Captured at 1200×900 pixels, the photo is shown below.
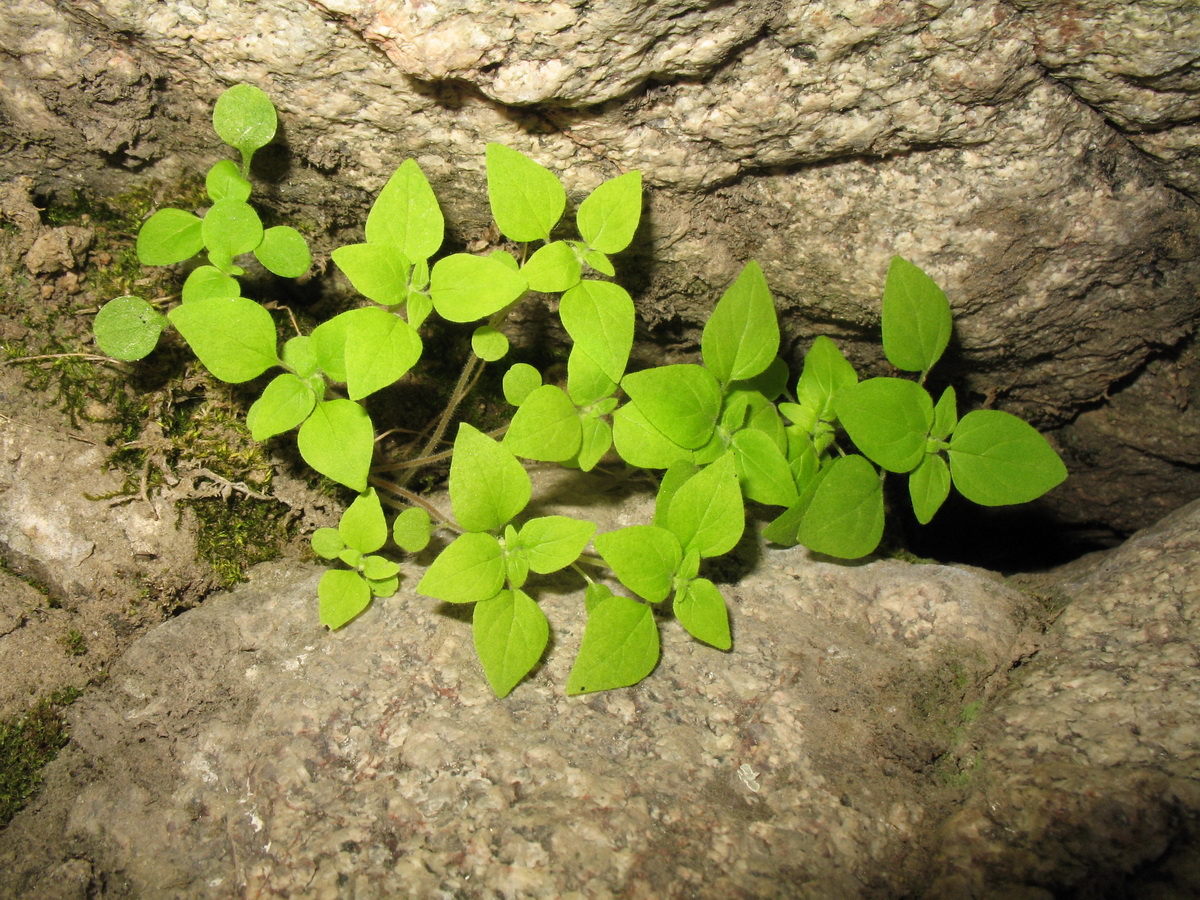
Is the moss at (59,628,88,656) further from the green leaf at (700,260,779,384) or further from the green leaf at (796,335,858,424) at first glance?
the green leaf at (796,335,858,424)

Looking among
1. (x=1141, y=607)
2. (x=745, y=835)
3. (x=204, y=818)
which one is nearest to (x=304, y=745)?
(x=204, y=818)

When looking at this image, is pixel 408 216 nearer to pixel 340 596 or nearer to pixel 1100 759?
pixel 340 596

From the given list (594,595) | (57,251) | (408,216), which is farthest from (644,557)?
(57,251)

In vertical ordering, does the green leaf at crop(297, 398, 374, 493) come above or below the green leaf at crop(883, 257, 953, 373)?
below

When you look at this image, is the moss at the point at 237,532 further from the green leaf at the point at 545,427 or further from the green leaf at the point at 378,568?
the green leaf at the point at 545,427

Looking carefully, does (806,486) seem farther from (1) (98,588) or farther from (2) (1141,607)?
(1) (98,588)

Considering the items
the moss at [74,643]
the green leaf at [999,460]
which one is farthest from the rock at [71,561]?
the green leaf at [999,460]

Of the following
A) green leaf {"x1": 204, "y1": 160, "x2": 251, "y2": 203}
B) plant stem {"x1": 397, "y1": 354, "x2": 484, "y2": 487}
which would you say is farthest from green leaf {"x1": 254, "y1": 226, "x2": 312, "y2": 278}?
plant stem {"x1": 397, "y1": 354, "x2": 484, "y2": 487}
